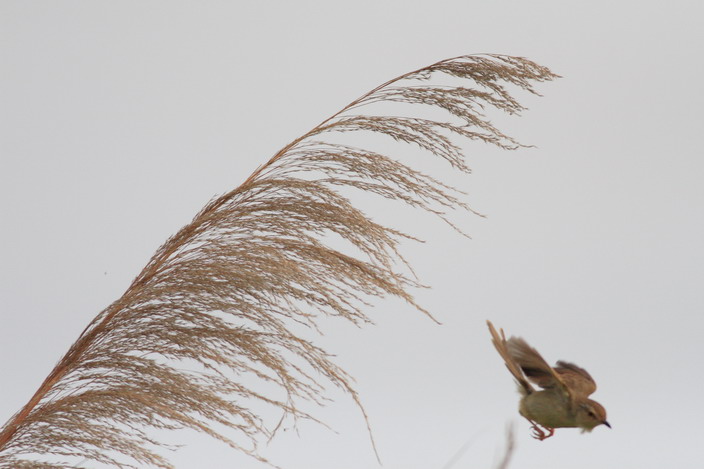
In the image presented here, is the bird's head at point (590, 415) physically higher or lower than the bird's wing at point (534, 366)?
lower

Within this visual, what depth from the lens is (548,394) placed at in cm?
164

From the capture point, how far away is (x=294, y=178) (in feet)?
7.57

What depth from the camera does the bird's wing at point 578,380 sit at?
64.5 inches

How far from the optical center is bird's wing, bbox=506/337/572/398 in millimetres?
1611

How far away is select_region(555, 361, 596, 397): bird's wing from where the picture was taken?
1638 mm

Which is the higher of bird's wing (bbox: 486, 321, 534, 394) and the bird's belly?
bird's wing (bbox: 486, 321, 534, 394)

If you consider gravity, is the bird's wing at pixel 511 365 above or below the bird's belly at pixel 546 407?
above

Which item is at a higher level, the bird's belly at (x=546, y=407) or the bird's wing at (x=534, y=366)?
the bird's wing at (x=534, y=366)

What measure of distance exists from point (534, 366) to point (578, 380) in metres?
0.09

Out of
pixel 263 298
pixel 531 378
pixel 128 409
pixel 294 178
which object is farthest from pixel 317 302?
pixel 531 378

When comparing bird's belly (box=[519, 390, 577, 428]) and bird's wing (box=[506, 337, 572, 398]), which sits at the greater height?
bird's wing (box=[506, 337, 572, 398])

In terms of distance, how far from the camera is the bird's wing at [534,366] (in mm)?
1611

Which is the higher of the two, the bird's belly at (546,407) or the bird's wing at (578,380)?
the bird's wing at (578,380)

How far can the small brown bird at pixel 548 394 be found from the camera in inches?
64.0
